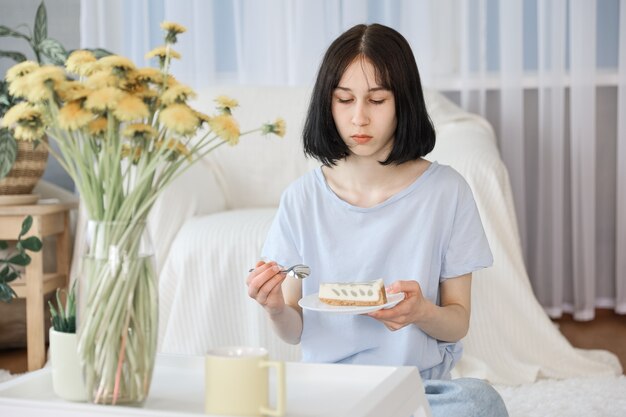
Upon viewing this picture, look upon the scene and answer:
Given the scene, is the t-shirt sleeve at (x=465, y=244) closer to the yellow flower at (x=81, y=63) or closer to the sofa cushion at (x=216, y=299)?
the yellow flower at (x=81, y=63)

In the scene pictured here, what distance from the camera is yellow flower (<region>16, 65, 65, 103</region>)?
886mm

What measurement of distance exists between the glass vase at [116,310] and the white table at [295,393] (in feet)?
0.10

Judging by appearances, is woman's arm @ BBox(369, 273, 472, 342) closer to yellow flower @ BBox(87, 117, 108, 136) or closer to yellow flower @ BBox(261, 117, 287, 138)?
yellow flower @ BBox(261, 117, 287, 138)

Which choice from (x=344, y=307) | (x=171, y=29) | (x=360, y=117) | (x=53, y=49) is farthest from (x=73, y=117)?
(x=53, y=49)

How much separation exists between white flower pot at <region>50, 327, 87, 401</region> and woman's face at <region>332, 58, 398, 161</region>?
1.70 feet

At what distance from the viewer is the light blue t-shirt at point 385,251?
1.37 m

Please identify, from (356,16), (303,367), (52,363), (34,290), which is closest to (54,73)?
(52,363)

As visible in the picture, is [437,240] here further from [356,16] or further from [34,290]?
[356,16]

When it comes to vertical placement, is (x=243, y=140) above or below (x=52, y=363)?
above

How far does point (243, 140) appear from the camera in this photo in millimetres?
2994

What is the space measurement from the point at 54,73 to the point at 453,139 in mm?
1913

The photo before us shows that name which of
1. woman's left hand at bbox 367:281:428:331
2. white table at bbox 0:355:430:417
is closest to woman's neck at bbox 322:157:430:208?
woman's left hand at bbox 367:281:428:331

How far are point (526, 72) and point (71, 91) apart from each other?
272 centimetres

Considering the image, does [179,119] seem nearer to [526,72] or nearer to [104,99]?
[104,99]
